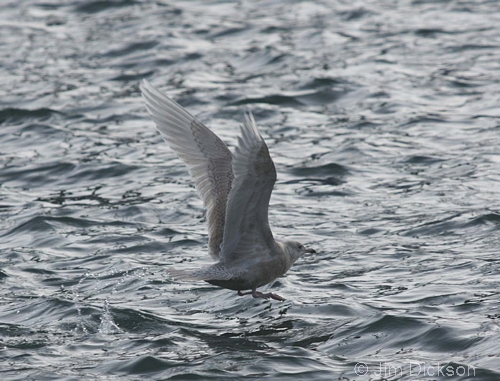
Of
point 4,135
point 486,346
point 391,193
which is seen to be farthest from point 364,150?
point 486,346

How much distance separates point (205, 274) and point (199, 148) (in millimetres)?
1252

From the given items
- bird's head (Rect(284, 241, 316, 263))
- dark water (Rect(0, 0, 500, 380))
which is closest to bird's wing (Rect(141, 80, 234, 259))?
bird's head (Rect(284, 241, 316, 263))

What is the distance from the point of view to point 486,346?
24.1ft

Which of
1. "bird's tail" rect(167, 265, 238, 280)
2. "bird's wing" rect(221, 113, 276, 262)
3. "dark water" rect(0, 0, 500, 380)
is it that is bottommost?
"dark water" rect(0, 0, 500, 380)

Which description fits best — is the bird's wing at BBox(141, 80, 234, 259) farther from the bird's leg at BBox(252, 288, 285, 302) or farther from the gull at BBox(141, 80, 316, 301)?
the bird's leg at BBox(252, 288, 285, 302)

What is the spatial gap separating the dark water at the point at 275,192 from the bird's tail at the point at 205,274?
1.41ft

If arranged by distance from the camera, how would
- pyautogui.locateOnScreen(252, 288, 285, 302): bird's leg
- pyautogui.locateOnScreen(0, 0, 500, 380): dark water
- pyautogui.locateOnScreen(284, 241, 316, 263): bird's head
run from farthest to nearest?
pyautogui.locateOnScreen(284, 241, 316, 263): bird's head < pyautogui.locateOnScreen(252, 288, 285, 302): bird's leg < pyautogui.locateOnScreen(0, 0, 500, 380): dark water

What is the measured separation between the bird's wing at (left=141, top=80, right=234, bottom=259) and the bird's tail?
561 mm

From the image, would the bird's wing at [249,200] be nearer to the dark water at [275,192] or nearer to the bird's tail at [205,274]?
the bird's tail at [205,274]

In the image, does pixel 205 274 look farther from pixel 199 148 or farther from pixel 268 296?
pixel 199 148

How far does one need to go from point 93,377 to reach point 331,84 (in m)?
8.81

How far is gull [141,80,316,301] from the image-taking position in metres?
7.43

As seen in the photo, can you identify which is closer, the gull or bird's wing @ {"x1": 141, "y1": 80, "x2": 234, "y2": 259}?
the gull

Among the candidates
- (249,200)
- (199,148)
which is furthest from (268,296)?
(199,148)
